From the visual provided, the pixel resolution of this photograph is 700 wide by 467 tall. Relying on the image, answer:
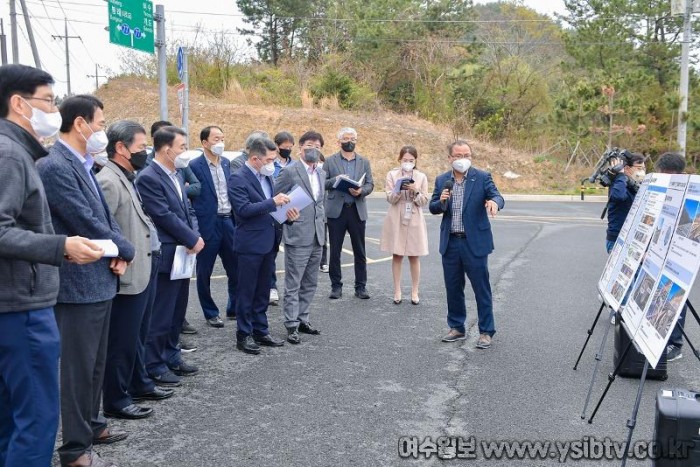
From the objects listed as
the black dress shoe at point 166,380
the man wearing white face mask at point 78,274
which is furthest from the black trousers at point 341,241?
the man wearing white face mask at point 78,274

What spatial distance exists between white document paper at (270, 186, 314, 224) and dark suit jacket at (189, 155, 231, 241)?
108 cm

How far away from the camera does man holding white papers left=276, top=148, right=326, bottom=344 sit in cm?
650

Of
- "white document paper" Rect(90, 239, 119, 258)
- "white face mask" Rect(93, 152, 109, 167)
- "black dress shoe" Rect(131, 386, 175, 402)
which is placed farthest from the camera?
"black dress shoe" Rect(131, 386, 175, 402)

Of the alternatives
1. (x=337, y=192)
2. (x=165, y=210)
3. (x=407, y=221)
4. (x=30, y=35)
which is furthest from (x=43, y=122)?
(x=30, y=35)

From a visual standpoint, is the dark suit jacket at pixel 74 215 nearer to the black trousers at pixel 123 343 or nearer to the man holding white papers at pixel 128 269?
the man holding white papers at pixel 128 269

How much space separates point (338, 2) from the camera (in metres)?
41.2

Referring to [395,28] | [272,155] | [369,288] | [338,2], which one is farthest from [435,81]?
[272,155]

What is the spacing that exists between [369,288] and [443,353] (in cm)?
292

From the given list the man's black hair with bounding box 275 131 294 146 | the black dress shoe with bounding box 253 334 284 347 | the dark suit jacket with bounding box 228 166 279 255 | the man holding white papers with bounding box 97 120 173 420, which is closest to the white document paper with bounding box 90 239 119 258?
the man holding white papers with bounding box 97 120 173 420

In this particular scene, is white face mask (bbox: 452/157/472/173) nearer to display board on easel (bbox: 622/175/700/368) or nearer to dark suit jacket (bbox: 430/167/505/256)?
dark suit jacket (bbox: 430/167/505/256)

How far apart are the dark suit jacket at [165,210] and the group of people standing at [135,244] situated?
0.01 metres

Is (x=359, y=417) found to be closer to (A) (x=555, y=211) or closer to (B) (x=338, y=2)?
(A) (x=555, y=211)

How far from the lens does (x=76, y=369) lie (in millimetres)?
3662

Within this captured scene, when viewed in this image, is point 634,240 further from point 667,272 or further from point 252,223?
point 252,223
